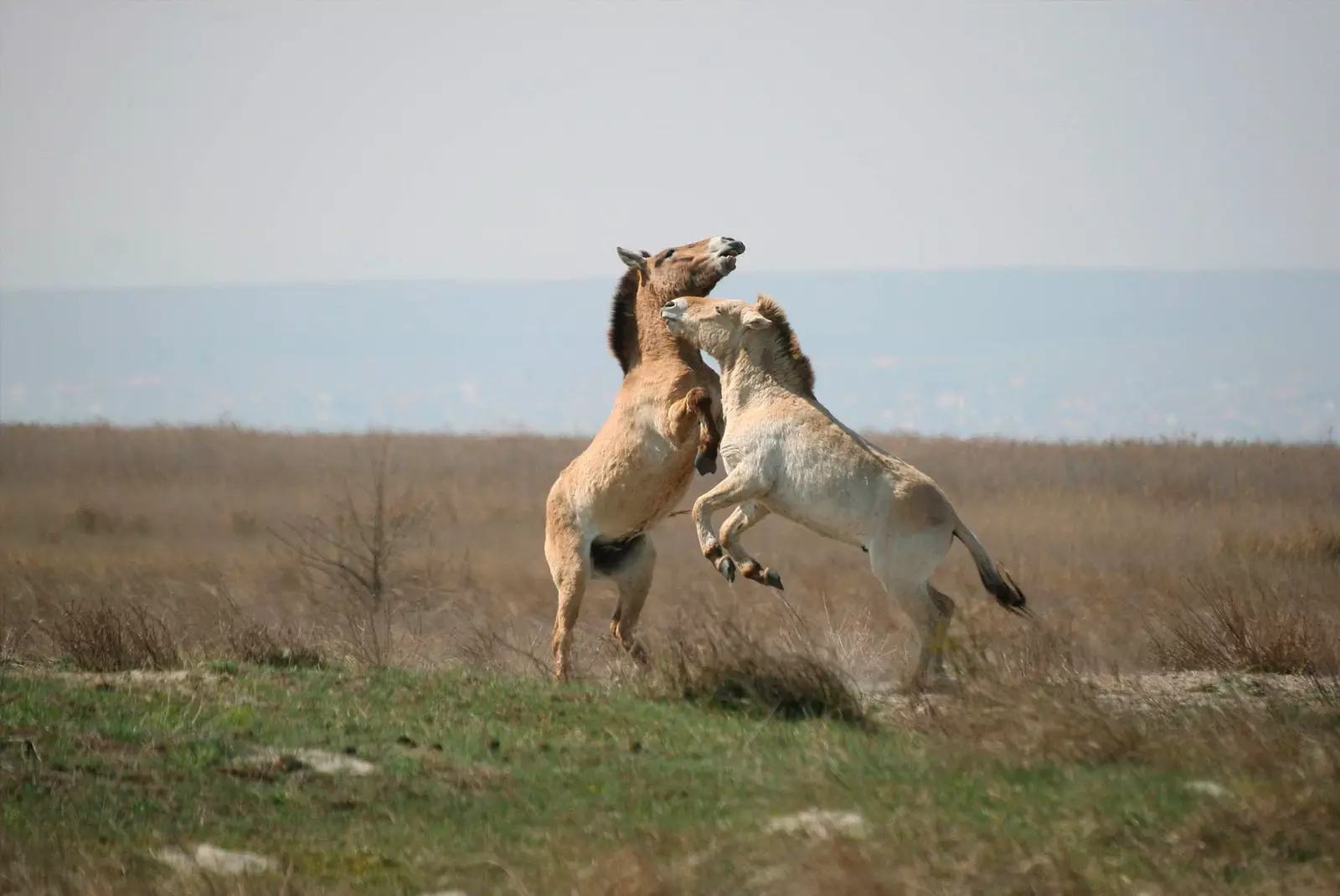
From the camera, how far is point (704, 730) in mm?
8242

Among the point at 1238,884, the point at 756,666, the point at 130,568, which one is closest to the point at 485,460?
the point at 130,568

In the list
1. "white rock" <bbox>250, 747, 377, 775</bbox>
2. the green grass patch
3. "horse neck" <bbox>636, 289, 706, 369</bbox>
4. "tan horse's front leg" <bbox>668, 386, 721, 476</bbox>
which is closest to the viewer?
the green grass patch

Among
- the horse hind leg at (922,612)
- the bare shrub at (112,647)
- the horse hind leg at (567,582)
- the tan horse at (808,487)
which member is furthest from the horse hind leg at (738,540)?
the bare shrub at (112,647)

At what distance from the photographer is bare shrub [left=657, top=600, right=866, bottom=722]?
866 cm

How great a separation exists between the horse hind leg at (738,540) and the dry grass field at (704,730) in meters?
0.43

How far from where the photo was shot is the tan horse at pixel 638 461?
394 inches

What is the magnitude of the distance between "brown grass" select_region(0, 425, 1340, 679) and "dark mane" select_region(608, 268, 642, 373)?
85.5 inches

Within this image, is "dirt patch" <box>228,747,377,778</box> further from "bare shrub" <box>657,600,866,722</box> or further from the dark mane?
the dark mane

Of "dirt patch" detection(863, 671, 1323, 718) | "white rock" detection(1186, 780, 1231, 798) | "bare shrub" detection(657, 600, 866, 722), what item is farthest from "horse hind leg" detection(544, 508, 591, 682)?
"white rock" detection(1186, 780, 1231, 798)

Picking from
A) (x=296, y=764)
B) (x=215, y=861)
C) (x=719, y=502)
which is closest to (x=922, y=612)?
(x=719, y=502)

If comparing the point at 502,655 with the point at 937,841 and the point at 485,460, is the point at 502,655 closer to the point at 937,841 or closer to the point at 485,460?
the point at 937,841

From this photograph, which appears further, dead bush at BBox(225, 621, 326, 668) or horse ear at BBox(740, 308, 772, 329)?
dead bush at BBox(225, 621, 326, 668)

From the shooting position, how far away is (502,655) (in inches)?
490

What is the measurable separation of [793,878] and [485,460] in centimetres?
2300
